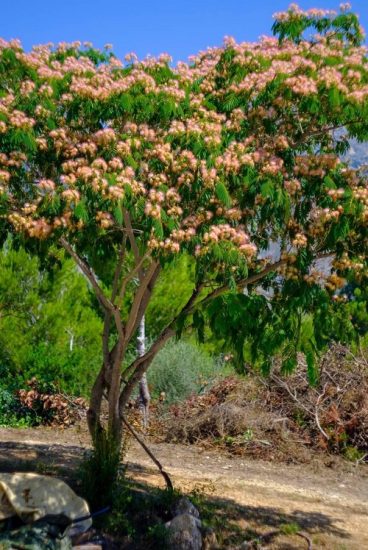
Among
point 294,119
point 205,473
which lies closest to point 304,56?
point 294,119

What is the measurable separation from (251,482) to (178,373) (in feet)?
13.2

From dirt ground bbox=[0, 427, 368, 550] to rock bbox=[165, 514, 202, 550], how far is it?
61cm

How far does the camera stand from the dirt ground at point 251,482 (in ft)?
23.1

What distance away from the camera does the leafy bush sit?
41.3 ft

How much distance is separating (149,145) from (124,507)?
300 cm

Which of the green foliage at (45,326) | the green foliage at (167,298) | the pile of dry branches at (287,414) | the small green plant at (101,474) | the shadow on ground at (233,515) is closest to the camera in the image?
the small green plant at (101,474)

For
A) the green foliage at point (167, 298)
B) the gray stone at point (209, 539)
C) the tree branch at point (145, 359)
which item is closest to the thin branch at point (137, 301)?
the tree branch at point (145, 359)

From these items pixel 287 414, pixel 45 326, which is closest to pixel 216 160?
pixel 287 414

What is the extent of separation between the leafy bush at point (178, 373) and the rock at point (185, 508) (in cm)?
584

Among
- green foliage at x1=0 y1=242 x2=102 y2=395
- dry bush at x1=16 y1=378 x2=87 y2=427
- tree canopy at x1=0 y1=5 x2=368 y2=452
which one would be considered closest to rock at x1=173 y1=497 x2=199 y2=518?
tree canopy at x1=0 y1=5 x2=368 y2=452

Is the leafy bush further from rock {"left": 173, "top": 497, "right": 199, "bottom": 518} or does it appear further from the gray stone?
the gray stone

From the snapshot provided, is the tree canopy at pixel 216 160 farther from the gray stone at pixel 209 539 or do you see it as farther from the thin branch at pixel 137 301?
the gray stone at pixel 209 539

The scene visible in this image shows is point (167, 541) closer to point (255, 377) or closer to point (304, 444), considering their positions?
point (304, 444)

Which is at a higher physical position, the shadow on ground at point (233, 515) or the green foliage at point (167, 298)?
the green foliage at point (167, 298)
